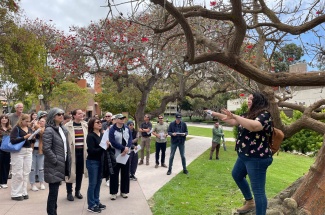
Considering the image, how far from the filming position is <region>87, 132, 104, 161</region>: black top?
19.0 feet

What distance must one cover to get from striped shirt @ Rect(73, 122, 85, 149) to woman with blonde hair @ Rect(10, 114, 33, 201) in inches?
38.4

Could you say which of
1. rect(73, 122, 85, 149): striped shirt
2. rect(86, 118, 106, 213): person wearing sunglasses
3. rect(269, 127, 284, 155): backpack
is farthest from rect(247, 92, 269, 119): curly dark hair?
rect(73, 122, 85, 149): striped shirt

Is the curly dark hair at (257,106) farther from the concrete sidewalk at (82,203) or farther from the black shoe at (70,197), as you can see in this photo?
the black shoe at (70,197)

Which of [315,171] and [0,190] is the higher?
[315,171]

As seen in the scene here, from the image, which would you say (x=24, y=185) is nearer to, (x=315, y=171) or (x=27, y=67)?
(x=315, y=171)

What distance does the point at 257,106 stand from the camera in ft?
13.1

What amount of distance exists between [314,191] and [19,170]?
5.37m

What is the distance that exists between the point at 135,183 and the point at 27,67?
7916 millimetres

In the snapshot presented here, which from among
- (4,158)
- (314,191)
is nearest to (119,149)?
(4,158)

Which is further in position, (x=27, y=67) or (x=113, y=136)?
(x=27, y=67)

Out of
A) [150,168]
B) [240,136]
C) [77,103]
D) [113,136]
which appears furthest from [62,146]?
[77,103]

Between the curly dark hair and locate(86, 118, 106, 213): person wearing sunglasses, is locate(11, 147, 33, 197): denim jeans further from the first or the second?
the curly dark hair

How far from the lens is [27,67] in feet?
43.8

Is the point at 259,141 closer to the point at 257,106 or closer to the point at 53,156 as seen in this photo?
the point at 257,106
